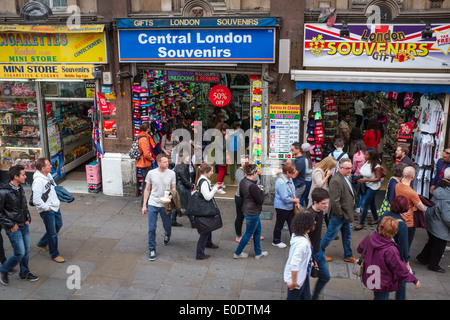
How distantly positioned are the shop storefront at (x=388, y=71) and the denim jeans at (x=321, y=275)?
390 centimetres

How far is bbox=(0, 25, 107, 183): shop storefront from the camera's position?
1064 centimetres

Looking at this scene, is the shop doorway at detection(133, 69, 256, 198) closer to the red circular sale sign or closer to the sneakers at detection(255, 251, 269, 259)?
the red circular sale sign

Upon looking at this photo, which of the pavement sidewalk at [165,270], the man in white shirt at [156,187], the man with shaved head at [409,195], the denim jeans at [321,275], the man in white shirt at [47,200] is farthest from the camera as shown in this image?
the man in white shirt at [156,187]

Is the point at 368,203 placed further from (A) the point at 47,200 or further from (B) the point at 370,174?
(A) the point at 47,200

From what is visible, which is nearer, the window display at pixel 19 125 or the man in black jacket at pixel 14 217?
the man in black jacket at pixel 14 217

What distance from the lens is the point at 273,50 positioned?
9875 mm

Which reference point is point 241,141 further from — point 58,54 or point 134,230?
point 58,54

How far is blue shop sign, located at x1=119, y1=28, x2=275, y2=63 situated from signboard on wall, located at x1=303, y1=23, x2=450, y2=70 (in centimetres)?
94

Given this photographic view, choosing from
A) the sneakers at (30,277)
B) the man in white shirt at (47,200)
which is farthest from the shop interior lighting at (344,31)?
the sneakers at (30,277)

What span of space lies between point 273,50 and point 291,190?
11.7 ft

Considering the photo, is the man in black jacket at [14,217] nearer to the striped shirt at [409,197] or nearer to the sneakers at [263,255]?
the sneakers at [263,255]

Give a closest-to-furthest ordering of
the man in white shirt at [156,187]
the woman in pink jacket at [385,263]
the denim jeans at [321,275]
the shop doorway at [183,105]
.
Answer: the woman in pink jacket at [385,263] < the denim jeans at [321,275] < the man in white shirt at [156,187] < the shop doorway at [183,105]

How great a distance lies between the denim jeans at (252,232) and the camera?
24.9ft

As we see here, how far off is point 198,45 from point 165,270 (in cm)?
508
